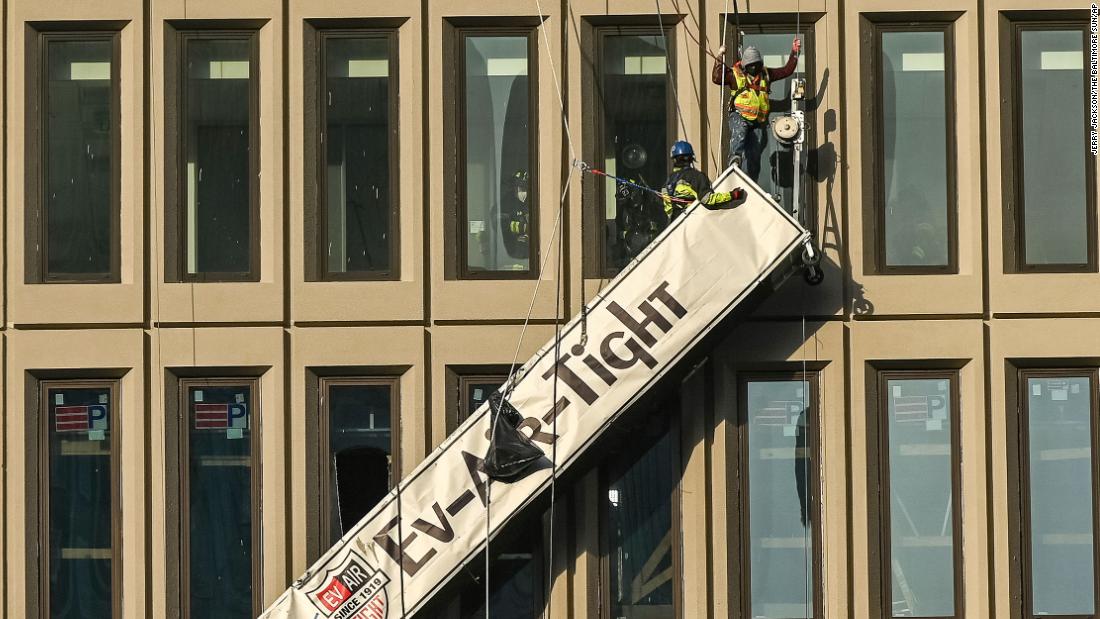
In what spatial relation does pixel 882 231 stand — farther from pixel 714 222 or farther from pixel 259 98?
pixel 259 98

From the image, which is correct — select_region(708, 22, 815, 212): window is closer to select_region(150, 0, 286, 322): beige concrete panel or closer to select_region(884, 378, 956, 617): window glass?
select_region(884, 378, 956, 617): window glass

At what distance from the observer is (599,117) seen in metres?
15.8

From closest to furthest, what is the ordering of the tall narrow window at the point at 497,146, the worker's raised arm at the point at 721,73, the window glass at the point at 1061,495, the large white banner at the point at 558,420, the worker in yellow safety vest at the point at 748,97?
the large white banner at the point at 558,420 → the worker in yellow safety vest at the point at 748,97 → the worker's raised arm at the point at 721,73 → the window glass at the point at 1061,495 → the tall narrow window at the point at 497,146

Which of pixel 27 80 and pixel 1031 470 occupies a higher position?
pixel 27 80

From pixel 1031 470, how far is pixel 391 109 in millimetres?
7814

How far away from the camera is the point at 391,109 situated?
625 inches

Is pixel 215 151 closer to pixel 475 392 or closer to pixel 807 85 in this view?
pixel 475 392

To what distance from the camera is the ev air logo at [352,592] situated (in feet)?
48.0

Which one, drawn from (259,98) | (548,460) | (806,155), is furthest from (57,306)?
(806,155)

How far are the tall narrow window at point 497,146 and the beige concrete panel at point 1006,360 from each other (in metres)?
5.15

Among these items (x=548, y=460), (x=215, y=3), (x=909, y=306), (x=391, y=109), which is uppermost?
(x=215, y=3)

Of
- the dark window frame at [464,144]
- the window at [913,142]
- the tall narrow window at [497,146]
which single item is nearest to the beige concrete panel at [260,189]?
the dark window frame at [464,144]

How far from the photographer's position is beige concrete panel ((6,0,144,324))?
613 inches

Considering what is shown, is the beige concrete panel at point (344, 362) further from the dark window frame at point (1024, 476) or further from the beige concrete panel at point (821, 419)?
the dark window frame at point (1024, 476)
